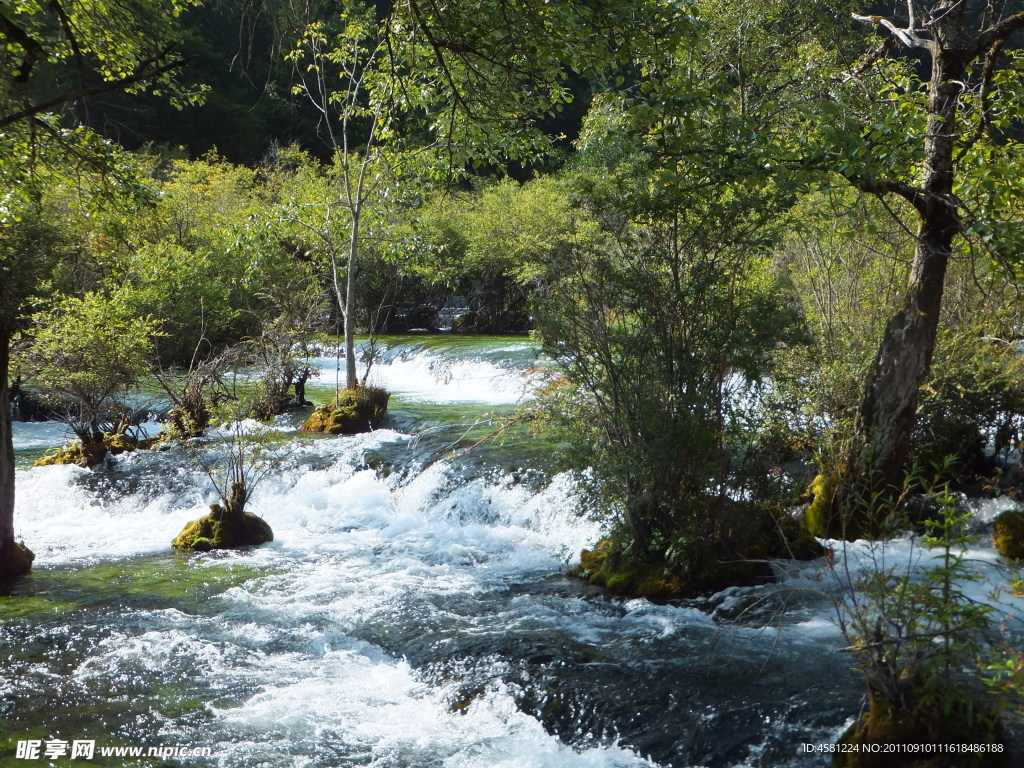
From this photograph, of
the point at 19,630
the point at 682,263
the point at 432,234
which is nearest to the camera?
the point at 19,630

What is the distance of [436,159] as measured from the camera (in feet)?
35.7

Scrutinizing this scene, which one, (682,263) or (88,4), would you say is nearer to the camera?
(88,4)

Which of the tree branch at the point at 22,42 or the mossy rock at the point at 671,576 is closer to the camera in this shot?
the tree branch at the point at 22,42

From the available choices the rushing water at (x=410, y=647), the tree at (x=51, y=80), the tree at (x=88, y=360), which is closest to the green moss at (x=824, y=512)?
the rushing water at (x=410, y=647)

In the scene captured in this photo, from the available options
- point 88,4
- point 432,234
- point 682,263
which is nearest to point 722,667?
point 682,263

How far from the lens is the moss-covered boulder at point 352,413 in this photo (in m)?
14.6

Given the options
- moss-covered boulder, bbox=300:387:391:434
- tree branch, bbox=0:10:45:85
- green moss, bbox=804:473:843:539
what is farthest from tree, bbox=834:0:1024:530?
moss-covered boulder, bbox=300:387:391:434

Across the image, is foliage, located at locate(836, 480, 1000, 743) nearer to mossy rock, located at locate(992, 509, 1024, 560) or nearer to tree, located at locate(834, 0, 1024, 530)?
tree, located at locate(834, 0, 1024, 530)

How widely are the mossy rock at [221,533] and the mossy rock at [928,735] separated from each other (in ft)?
25.0

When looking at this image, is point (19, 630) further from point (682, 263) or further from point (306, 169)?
point (306, 169)

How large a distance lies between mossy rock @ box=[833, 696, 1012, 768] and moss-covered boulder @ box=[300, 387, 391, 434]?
11.4m

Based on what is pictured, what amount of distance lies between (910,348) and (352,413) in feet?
31.1

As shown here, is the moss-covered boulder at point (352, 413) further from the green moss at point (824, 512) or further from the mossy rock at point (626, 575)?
the green moss at point (824, 512)

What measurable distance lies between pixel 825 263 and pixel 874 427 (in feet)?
13.2
